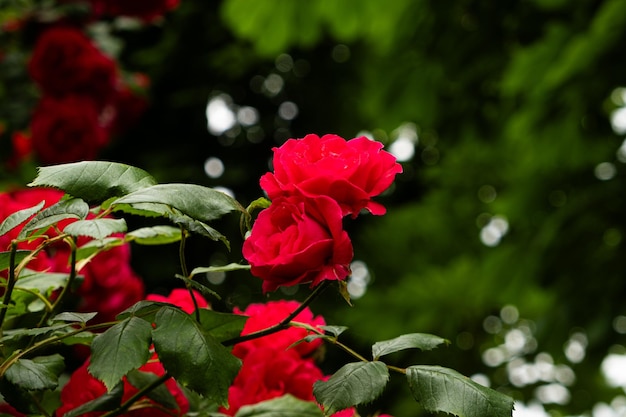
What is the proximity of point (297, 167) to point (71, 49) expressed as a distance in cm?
155

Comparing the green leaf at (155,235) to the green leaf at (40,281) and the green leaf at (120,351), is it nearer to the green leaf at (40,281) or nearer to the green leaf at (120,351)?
the green leaf at (40,281)

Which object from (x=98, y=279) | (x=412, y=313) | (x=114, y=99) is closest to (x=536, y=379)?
(x=412, y=313)

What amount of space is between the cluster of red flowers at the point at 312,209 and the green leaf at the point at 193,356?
0.06 m

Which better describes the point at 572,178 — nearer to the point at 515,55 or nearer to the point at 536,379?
the point at 515,55

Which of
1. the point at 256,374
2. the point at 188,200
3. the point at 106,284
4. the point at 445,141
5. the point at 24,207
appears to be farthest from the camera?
the point at 445,141

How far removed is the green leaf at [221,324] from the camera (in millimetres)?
649

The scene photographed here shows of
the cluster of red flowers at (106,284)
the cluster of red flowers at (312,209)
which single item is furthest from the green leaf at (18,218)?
the cluster of red flowers at (106,284)

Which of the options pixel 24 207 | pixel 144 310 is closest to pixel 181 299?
pixel 144 310

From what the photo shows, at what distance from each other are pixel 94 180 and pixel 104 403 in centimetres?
19

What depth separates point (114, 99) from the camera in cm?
220

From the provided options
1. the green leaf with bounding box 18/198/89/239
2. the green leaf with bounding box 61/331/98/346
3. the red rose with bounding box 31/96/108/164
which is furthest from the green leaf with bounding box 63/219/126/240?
the red rose with bounding box 31/96/108/164

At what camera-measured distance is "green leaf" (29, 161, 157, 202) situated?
54 centimetres

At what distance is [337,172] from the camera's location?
0.59 m

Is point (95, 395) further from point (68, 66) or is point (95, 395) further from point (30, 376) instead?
point (68, 66)
